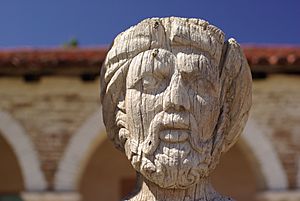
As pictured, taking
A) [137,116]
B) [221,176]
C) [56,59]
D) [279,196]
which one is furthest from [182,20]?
[221,176]

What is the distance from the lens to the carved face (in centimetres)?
167

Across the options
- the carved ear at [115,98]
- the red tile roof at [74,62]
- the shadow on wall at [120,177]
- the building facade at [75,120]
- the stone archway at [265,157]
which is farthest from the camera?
the shadow on wall at [120,177]

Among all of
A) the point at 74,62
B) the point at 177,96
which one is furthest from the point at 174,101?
the point at 74,62

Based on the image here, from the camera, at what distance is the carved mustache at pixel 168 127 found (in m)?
1.69

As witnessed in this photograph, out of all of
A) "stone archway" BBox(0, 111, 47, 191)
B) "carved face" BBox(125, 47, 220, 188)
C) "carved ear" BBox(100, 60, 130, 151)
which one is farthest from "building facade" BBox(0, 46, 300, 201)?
"carved face" BBox(125, 47, 220, 188)

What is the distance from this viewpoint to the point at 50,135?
746 cm

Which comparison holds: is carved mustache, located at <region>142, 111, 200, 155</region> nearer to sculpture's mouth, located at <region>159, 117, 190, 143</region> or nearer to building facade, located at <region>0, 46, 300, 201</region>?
sculpture's mouth, located at <region>159, 117, 190, 143</region>

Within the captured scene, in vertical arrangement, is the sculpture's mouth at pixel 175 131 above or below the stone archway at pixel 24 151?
above

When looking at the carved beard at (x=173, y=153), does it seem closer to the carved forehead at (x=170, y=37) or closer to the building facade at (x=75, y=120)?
the carved forehead at (x=170, y=37)

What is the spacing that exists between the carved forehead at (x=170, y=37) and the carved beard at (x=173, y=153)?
0.72 ft

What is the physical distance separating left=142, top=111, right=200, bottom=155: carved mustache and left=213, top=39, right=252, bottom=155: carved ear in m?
0.14

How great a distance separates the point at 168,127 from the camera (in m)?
1.70

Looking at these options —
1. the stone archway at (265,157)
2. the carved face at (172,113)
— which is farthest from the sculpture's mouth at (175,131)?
the stone archway at (265,157)

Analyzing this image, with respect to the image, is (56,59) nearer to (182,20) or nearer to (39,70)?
(39,70)
